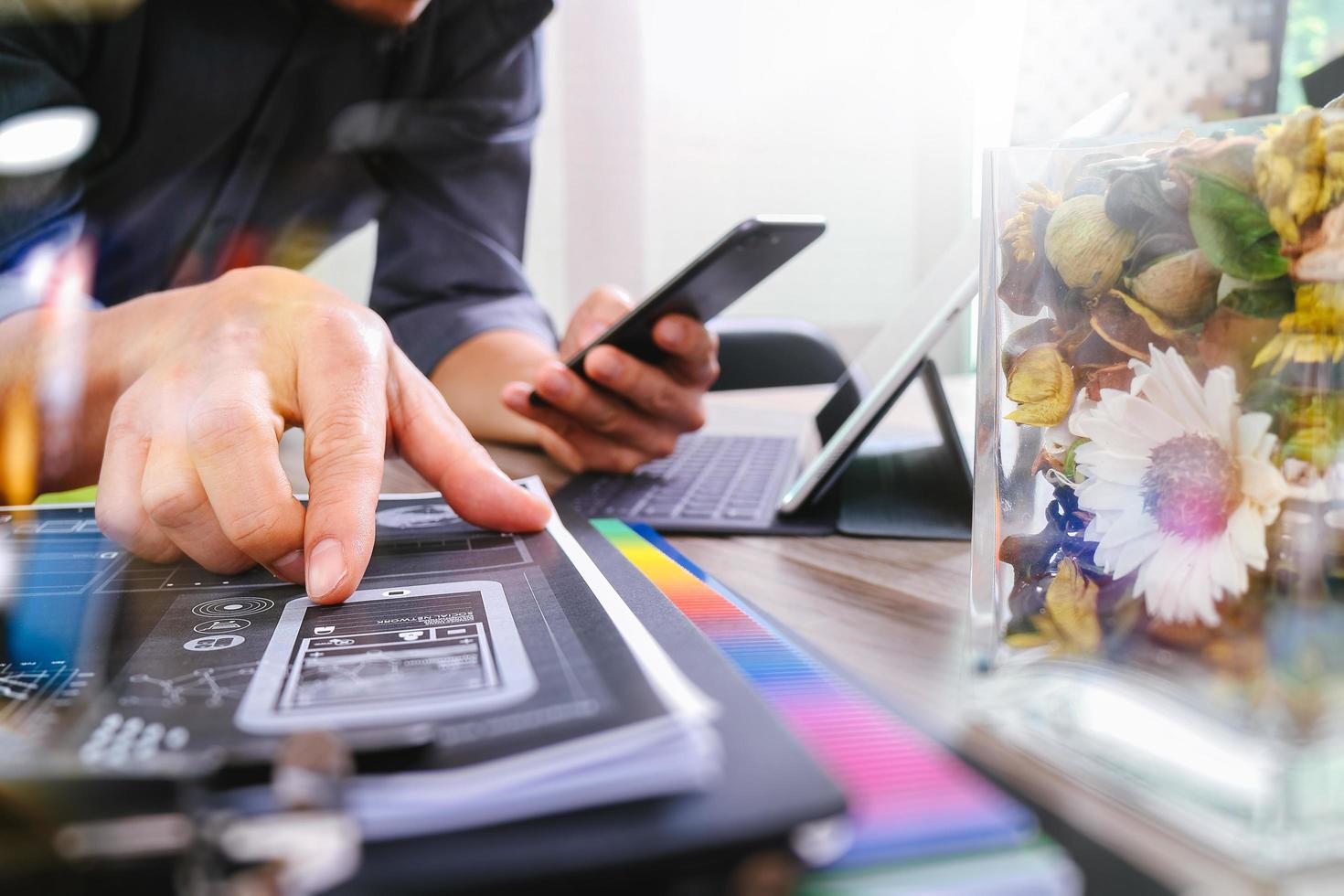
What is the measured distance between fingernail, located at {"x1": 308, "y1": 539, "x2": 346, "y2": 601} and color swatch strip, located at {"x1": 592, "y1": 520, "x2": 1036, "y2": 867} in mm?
125

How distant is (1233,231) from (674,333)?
1.74 feet

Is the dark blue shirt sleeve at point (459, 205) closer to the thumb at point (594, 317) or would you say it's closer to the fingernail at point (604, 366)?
the thumb at point (594, 317)

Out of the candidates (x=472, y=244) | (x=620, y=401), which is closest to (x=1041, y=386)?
(x=620, y=401)

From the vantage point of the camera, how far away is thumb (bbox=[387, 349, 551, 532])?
47 cm

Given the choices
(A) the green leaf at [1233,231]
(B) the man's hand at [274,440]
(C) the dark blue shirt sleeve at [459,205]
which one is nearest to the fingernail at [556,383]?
(B) the man's hand at [274,440]

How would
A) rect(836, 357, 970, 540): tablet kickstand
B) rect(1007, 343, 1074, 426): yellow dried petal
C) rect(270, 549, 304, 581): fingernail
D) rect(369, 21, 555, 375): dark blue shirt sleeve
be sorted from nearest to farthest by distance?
rect(1007, 343, 1074, 426): yellow dried petal < rect(270, 549, 304, 581): fingernail < rect(836, 357, 970, 540): tablet kickstand < rect(369, 21, 555, 375): dark blue shirt sleeve

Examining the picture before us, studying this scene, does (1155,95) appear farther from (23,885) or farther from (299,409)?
(23,885)

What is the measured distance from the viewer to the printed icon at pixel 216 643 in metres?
0.31

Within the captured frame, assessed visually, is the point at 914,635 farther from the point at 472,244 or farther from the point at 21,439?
the point at 472,244

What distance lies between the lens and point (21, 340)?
613mm

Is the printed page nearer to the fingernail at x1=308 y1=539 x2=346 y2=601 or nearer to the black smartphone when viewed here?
the fingernail at x1=308 y1=539 x2=346 y2=601

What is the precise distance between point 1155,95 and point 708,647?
5.05 feet

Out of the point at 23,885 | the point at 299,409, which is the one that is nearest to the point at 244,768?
the point at 23,885

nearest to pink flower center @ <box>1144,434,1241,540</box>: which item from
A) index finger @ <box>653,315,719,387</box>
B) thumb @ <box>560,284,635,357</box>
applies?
index finger @ <box>653,315,719,387</box>
